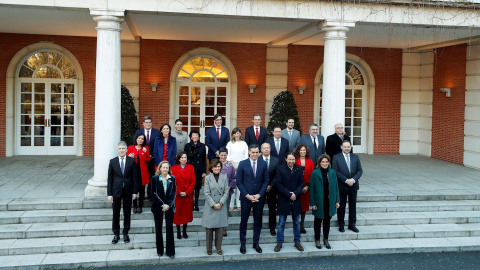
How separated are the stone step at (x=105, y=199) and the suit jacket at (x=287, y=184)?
2268mm

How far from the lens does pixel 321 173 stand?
772cm

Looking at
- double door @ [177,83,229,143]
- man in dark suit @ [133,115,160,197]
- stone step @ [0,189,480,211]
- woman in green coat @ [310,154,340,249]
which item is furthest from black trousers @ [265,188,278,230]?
double door @ [177,83,229,143]

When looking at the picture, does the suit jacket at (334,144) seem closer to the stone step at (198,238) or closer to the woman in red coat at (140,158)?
the stone step at (198,238)

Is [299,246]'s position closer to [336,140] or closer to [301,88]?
[336,140]

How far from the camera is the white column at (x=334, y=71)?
406 inches

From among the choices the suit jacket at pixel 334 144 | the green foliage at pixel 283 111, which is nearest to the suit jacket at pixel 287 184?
the suit jacket at pixel 334 144

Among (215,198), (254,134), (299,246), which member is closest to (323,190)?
(299,246)

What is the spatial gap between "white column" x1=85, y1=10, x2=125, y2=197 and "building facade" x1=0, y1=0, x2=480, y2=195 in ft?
7.32

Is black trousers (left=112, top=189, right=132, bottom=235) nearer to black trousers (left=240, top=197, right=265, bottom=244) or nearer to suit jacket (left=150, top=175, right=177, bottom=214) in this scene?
suit jacket (left=150, top=175, right=177, bottom=214)

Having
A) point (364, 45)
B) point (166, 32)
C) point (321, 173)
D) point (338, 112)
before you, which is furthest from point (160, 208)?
point (364, 45)

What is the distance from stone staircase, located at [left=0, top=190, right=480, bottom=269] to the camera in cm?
744

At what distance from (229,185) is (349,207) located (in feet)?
7.45

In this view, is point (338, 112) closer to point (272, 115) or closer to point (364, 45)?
point (272, 115)

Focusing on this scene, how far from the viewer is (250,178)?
7.62m
